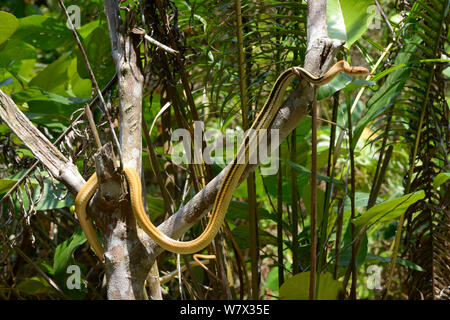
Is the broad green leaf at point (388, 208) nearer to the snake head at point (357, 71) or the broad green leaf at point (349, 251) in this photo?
the broad green leaf at point (349, 251)

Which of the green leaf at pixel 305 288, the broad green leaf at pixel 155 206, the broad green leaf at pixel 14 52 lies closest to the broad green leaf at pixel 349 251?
the green leaf at pixel 305 288

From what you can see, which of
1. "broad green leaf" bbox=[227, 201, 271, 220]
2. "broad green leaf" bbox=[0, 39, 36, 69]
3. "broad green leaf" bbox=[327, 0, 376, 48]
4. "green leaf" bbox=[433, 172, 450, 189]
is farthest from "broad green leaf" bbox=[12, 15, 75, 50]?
"green leaf" bbox=[433, 172, 450, 189]

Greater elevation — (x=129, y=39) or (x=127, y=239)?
(x=129, y=39)

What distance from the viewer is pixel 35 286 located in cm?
204

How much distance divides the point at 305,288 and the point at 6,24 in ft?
3.95

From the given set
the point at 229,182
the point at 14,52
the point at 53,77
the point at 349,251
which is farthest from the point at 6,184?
the point at 349,251

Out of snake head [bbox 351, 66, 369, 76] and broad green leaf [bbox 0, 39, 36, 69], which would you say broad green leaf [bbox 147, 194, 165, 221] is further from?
snake head [bbox 351, 66, 369, 76]

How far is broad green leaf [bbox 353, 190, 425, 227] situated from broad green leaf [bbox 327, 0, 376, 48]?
43 cm

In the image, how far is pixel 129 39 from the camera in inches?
50.9

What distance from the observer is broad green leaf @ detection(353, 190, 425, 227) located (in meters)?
1.27

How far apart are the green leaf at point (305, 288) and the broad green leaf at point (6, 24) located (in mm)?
1133

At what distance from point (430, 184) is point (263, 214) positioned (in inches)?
22.9
